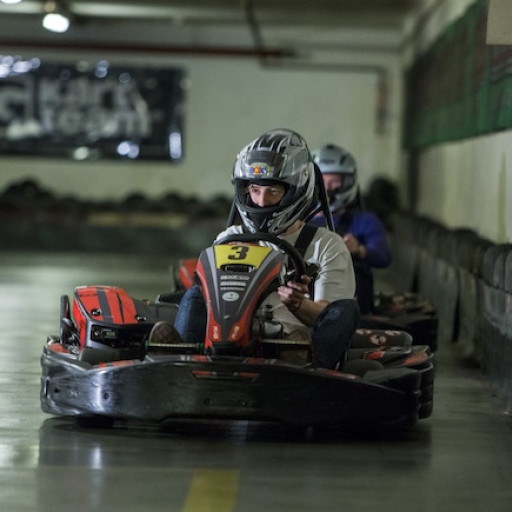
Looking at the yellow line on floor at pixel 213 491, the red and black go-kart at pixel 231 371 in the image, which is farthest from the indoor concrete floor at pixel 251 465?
the red and black go-kart at pixel 231 371

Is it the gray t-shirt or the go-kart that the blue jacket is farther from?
the gray t-shirt

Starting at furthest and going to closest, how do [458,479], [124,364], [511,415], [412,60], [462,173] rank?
[412,60]
[462,173]
[511,415]
[124,364]
[458,479]

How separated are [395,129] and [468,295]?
11.5 meters

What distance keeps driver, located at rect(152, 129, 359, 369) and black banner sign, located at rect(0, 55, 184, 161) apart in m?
13.9

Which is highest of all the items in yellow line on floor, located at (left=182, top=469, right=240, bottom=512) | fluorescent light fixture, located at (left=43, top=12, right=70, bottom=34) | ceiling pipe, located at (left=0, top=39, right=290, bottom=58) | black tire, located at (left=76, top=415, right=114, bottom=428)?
fluorescent light fixture, located at (left=43, top=12, right=70, bottom=34)

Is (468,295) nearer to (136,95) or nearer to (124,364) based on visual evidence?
(124,364)

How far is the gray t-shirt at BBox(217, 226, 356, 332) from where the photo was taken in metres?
5.27

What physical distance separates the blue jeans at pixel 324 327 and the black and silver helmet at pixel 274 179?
0.49 meters

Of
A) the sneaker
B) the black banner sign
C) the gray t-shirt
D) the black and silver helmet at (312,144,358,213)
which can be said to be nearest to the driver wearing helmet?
the black and silver helmet at (312,144,358,213)

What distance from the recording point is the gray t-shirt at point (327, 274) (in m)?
5.27

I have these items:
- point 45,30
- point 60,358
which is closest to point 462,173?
point 60,358

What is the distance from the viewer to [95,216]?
1892 cm

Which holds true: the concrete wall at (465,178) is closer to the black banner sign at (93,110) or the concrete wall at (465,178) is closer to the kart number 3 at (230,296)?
the kart number 3 at (230,296)

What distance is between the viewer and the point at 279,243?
206 inches
